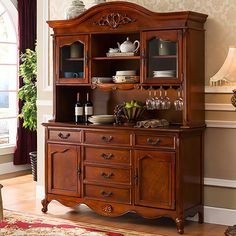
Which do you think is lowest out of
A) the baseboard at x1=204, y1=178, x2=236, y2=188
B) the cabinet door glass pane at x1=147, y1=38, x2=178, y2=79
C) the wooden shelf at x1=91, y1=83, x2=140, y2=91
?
the baseboard at x1=204, y1=178, x2=236, y2=188

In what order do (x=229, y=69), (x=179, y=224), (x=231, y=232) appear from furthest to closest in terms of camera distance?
(x=179, y=224) → (x=229, y=69) → (x=231, y=232)

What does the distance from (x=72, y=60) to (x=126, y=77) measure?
616mm

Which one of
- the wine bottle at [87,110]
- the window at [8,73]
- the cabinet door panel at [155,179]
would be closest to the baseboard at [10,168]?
the window at [8,73]

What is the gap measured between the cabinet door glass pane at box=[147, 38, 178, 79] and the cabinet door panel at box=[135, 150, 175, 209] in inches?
26.6

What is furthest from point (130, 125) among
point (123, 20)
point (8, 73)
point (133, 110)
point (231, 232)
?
point (8, 73)

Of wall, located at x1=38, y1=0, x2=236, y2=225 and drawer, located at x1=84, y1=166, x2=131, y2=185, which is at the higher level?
wall, located at x1=38, y1=0, x2=236, y2=225

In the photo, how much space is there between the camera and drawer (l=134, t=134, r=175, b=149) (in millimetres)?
4863

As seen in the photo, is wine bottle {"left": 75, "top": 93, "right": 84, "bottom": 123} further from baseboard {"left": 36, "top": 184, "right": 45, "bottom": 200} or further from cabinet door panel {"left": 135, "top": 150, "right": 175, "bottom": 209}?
baseboard {"left": 36, "top": 184, "right": 45, "bottom": 200}

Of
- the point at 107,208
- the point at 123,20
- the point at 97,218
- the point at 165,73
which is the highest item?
the point at 123,20

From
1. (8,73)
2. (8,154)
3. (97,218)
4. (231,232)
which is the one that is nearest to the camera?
(231,232)

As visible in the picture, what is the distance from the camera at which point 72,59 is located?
5.50m

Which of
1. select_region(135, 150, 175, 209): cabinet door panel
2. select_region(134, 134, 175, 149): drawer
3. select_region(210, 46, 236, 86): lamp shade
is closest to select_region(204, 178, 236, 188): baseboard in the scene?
select_region(135, 150, 175, 209): cabinet door panel

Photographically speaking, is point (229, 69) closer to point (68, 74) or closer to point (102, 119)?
point (102, 119)

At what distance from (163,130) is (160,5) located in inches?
49.9
